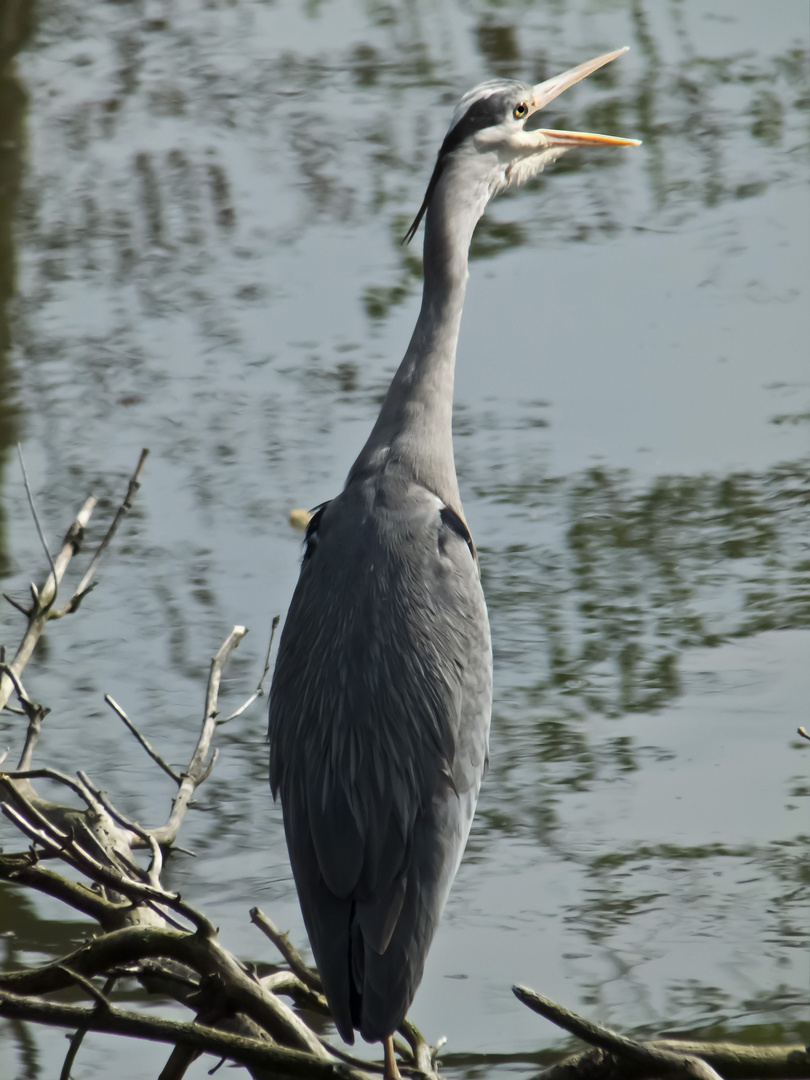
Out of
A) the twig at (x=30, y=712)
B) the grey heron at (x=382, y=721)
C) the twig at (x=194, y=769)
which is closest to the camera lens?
the grey heron at (x=382, y=721)

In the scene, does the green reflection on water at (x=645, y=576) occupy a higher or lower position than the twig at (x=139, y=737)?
lower

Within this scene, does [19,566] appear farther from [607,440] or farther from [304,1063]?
[304,1063]

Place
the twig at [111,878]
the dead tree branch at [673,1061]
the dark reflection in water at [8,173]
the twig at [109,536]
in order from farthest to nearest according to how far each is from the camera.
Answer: the dark reflection in water at [8,173] → the twig at [109,536] → the twig at [111,878] → the dead tree branch at [673,1061]

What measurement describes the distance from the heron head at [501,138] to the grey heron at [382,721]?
0.59 m

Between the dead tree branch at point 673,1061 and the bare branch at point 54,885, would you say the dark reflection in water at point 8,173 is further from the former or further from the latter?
the dead tree branch at point 673,1061

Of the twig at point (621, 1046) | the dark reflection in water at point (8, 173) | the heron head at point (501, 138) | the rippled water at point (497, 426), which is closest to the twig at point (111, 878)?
the twig at point (621, 1046)

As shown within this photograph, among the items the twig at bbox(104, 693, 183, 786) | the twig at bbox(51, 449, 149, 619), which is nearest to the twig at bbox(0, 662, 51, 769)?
the twig at bbox(104, 693, 183, 786)

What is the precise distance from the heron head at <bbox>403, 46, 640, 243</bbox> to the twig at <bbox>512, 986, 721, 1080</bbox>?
6.12 feet

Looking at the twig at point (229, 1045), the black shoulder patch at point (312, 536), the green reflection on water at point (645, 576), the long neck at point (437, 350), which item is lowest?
the green reflection on water at point (645, 576)

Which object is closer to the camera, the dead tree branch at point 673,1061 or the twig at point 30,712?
the dead tree branch at point 673,1061

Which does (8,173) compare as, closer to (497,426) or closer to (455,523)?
(497,426)

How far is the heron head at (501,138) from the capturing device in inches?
124

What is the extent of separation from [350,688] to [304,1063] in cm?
77

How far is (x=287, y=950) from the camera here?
231 centimetres
